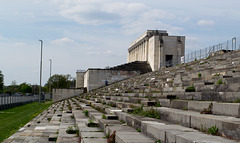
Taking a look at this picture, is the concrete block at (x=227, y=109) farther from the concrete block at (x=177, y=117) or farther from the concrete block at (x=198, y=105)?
the concrete block at (x=177, y=117)

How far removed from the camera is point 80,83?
4662 centimetres

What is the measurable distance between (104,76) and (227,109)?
28.3 m

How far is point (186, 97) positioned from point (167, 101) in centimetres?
47

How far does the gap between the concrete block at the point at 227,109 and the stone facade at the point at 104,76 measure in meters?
27.5

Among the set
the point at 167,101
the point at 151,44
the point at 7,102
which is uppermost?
the point at 151,44

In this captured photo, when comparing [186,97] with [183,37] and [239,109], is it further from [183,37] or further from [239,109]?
[183,37]

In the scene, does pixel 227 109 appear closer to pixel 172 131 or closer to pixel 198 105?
pixel 198 105

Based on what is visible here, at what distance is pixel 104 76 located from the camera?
32312 millimetres

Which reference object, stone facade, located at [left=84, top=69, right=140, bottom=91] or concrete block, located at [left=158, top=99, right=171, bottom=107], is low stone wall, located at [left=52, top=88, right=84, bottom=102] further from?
concrete block, located at [left=158, top=99, right=171, bottom=107]

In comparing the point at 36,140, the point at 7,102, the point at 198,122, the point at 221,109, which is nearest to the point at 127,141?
the point at 198,122

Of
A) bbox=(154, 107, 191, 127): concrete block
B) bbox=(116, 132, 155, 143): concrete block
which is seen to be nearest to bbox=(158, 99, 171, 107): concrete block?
bbox=(154, 107, 191, 127): concrete block

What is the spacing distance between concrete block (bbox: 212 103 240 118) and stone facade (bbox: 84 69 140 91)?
2751 centimetres

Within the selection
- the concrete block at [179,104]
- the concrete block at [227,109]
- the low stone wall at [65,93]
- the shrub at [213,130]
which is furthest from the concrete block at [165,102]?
the low stone wall at [65,93]

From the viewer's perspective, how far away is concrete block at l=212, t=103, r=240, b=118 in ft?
13.1
